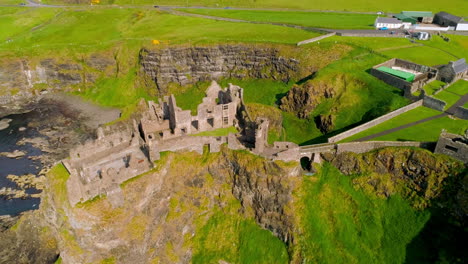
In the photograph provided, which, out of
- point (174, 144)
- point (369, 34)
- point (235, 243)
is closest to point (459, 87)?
point (369, 34)

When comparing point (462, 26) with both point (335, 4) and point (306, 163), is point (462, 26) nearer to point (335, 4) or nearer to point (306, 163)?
point (335, 4)

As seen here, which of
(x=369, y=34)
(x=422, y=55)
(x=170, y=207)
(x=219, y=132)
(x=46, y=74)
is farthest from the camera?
(x=46, y=74)

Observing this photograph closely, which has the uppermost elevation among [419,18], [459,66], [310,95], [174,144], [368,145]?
[419,18]

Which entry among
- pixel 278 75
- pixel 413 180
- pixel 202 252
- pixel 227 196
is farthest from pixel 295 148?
pixel 278 75

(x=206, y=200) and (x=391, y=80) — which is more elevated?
(x=391, y=80)

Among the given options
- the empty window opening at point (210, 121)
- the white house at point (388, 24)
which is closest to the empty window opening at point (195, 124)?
the empty window opening at point (210, 121)

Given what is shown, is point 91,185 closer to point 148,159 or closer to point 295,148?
point 148,159

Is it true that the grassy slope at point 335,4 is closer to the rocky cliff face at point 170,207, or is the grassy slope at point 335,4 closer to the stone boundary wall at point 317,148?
the stone boundary wall at point 317,148

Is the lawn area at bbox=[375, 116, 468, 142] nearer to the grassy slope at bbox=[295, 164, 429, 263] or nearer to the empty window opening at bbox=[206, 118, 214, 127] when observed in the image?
the grassy slope at bbox=[295, 164, 429, 263]
